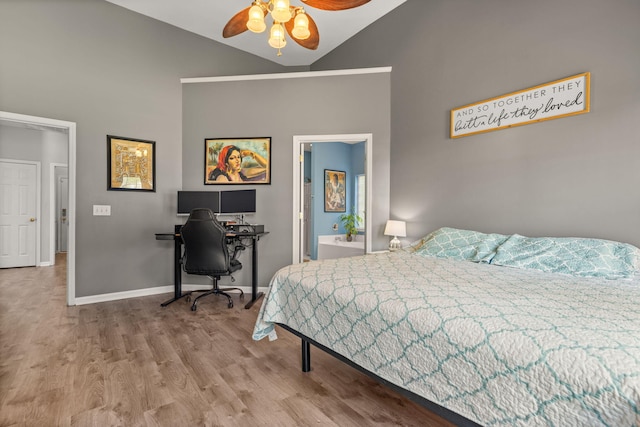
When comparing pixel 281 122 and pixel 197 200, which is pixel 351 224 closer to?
pixel 281 122

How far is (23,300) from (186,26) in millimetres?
3878

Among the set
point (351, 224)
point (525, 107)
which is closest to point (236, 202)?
point (351, 224)

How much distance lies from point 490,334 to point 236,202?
3.41 metres

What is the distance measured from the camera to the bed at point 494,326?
2.90ft

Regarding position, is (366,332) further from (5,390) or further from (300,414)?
(5,390)

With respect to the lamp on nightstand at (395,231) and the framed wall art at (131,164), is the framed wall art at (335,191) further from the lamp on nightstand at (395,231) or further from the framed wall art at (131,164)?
the framed wall art at (131,164)

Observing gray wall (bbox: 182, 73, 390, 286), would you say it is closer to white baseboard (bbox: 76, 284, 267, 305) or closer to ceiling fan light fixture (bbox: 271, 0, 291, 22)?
white baseboard (bbox: 76, 284, 267, 305)

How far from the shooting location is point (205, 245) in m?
3.49

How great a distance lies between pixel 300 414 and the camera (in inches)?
66.5

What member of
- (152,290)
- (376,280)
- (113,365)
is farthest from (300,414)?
(152,290)

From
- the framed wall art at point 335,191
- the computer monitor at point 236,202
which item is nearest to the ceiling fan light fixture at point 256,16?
the computer monitor at point 236,202

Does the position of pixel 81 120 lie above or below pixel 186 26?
below

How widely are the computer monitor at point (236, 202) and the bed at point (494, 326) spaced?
6.59 ft

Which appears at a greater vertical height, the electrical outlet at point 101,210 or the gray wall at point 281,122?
the gray wall at point 281,122
